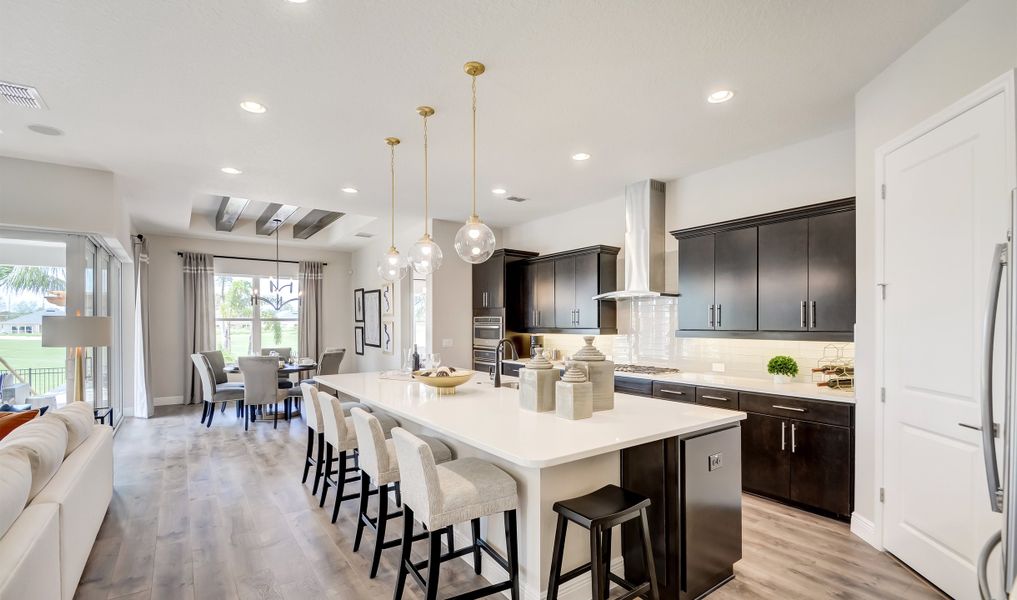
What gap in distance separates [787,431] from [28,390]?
20.3 feet

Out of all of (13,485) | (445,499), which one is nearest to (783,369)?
(445,499)

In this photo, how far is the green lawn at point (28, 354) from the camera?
3980mm

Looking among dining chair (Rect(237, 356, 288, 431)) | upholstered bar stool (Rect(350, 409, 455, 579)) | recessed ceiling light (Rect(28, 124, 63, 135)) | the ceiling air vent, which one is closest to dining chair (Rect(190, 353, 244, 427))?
dining chair (Rect(237, 356, 288, 431))

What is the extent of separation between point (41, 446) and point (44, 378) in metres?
3.10

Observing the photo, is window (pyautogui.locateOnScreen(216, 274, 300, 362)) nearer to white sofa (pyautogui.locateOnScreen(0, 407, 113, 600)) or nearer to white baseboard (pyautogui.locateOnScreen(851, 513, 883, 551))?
white sofa (pyautogui.locateOnScreen(0, 407, 113, 600))

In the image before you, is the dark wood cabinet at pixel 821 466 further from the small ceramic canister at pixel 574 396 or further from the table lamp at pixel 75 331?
the table lamp at pixel 75 331

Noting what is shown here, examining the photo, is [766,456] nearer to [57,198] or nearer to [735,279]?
[735,279]

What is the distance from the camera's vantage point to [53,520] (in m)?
1.87

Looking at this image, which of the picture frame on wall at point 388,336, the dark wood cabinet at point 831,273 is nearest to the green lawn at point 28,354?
the picture frame on wall at point 388,336

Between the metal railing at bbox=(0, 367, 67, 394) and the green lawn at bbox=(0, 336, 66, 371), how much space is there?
0.12 feet

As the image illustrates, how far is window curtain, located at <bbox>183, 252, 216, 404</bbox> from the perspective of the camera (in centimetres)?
768

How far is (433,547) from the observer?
6.54ft

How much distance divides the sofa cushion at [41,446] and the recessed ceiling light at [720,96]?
397cm

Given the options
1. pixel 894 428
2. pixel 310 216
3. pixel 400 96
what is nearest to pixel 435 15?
pixel 400 96
